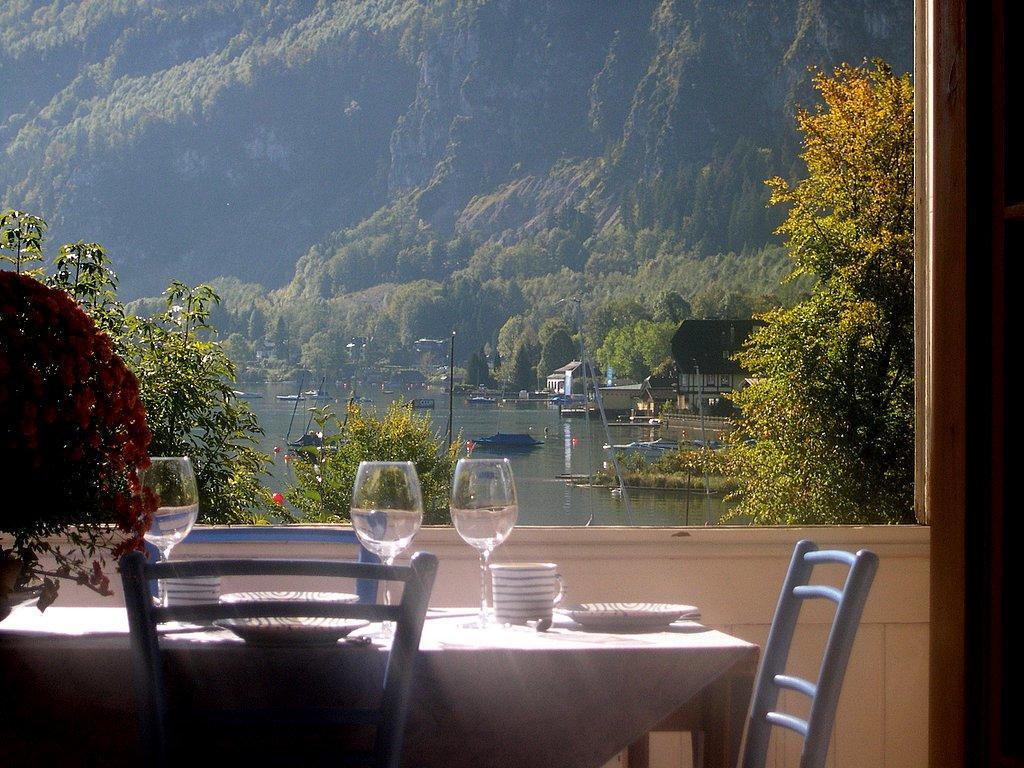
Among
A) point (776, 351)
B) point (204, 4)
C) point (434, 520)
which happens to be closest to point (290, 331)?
point (434, 520)

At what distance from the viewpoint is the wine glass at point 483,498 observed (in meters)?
1.74

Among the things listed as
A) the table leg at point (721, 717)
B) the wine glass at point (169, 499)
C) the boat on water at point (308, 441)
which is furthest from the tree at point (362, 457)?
the table leg at point (721, 717)

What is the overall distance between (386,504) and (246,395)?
1368mm

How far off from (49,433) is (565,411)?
1516 mm

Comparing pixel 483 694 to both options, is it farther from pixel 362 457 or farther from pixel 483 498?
pixel 362 457

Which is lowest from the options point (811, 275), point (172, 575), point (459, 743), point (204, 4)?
point (459, 743)

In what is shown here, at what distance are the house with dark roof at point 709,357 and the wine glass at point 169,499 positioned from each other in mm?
1458

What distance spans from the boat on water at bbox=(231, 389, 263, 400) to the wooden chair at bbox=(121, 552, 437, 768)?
169cm

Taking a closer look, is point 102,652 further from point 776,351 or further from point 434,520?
point 776,351

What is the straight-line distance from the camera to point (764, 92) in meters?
3.04

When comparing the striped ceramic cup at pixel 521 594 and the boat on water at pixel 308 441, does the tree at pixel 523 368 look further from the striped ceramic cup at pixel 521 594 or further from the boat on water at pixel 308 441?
the striped ceramic cup at pixel 521 594

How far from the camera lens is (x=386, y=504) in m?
1.67

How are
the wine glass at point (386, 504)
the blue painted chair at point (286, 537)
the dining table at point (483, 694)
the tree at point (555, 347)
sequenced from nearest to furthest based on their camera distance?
the dining table at point (483, 694), the wine glass at point (386, 504), the blue painted chair at point (286, 537), the tree at point (555, 347)

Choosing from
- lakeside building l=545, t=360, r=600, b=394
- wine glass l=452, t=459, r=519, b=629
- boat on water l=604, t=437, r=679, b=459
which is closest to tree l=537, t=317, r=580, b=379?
lakeside building l=545, t=360, r=600, b=394
